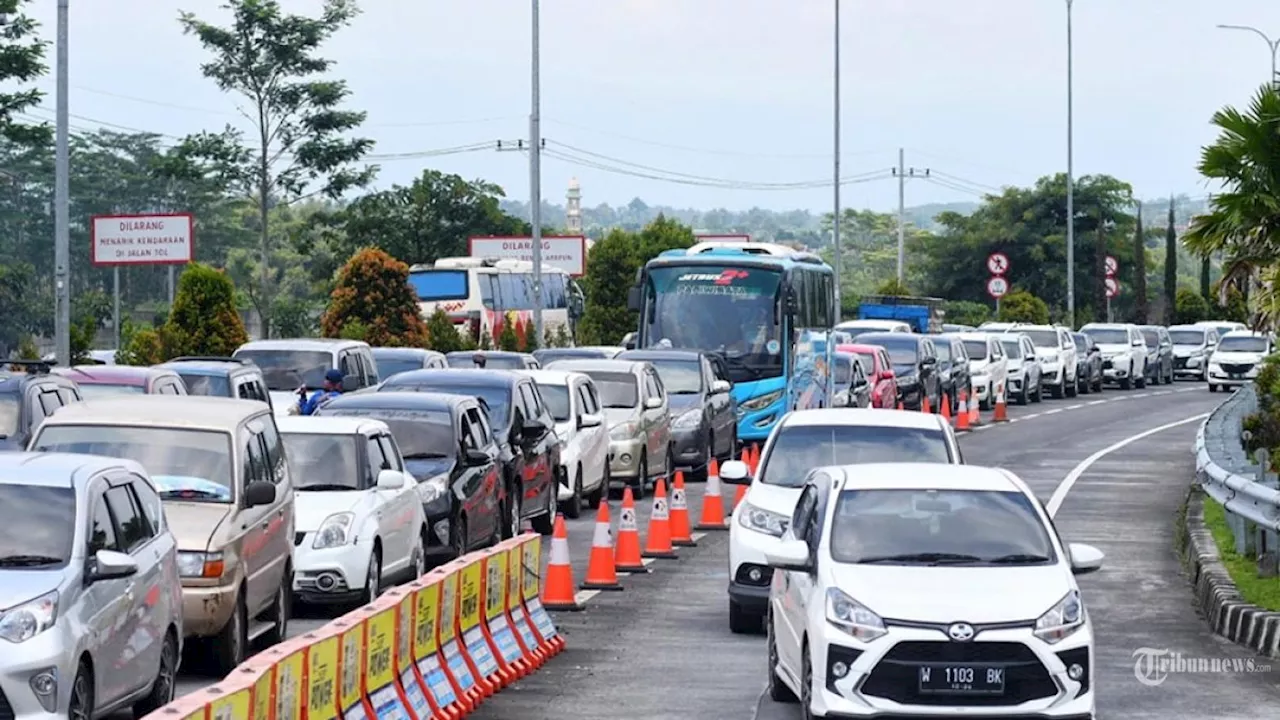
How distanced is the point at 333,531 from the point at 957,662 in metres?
7.11

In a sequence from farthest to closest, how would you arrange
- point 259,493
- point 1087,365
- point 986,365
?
point 1087,365, point 986,365, point 259,493

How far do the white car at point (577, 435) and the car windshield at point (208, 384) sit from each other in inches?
139

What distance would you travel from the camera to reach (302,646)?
1026cm

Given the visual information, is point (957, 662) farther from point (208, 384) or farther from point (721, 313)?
point (721, 313)

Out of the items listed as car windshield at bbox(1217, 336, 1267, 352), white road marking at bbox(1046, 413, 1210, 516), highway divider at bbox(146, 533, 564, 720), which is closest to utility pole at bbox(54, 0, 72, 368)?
white road marking at bbox(1046, 413, 1210, 516)

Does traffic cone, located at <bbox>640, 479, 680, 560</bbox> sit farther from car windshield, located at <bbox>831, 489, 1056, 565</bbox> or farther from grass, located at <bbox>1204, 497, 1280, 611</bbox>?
car windshield, located at <bbox>831, 489, 1056, 565</bbox>

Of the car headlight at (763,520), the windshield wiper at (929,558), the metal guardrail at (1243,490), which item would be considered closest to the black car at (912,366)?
the metal guardrail at (1243,490)

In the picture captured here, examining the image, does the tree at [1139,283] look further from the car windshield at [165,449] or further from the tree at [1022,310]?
the car windshield at [165,449]

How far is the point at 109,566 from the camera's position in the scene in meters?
11.9

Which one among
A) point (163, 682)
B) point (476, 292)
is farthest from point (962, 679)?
point (476, 292)

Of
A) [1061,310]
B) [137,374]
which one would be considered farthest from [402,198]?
[137,374]

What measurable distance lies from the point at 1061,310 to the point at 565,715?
10055 cm

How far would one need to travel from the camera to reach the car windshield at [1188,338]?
8006cm

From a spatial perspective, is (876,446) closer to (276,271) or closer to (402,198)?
(402,198)
